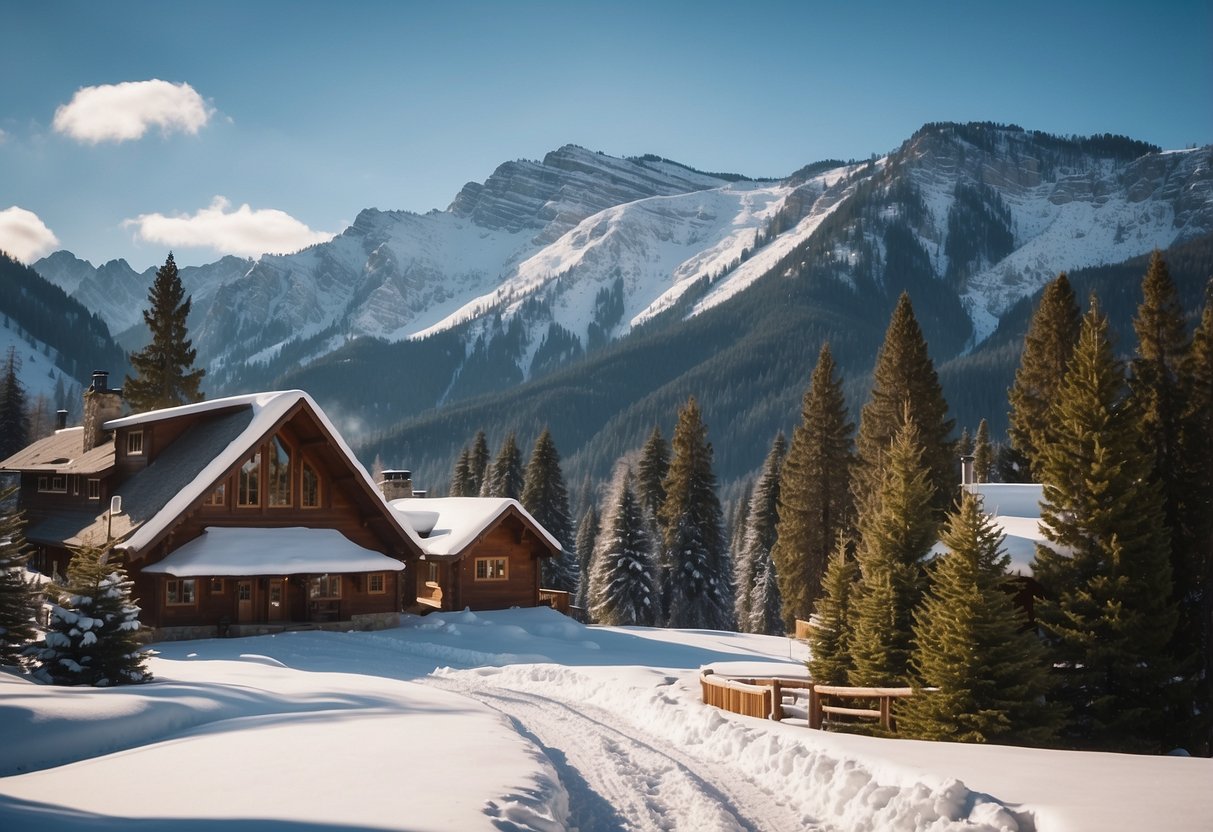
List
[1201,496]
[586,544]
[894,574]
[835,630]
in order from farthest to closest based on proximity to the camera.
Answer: [586,544] < [1201,496] < [835,630] < [894,574]

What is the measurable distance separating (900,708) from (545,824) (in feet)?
33.8

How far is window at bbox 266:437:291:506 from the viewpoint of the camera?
30.7 m

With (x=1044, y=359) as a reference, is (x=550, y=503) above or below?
below

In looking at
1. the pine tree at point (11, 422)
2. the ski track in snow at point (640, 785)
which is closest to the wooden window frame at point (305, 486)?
the ski track in snow at point (640, 785)

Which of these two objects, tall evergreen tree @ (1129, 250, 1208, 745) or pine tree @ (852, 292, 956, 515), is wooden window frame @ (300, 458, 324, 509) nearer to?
pine tree @ (852, 292, 956, 515)

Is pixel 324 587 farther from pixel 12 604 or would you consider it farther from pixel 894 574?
pixel 894 574

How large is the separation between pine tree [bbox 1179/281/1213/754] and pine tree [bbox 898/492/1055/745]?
22.6ft

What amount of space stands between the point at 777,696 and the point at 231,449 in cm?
1993

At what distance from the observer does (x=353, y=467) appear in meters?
31.2

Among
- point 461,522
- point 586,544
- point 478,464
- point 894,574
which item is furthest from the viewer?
point 478,464

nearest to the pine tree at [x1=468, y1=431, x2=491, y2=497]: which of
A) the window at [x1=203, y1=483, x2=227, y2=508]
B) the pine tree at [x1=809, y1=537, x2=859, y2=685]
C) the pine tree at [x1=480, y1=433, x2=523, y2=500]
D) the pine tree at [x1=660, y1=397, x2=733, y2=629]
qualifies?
the pine tree at [x1=480, y1=433, x2=523, y2=500]

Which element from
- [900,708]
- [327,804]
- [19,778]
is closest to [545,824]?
[327,804]

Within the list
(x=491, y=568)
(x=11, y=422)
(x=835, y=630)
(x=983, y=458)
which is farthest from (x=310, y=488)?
(x=983, y=458)

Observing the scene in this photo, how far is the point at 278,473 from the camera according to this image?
102ft
